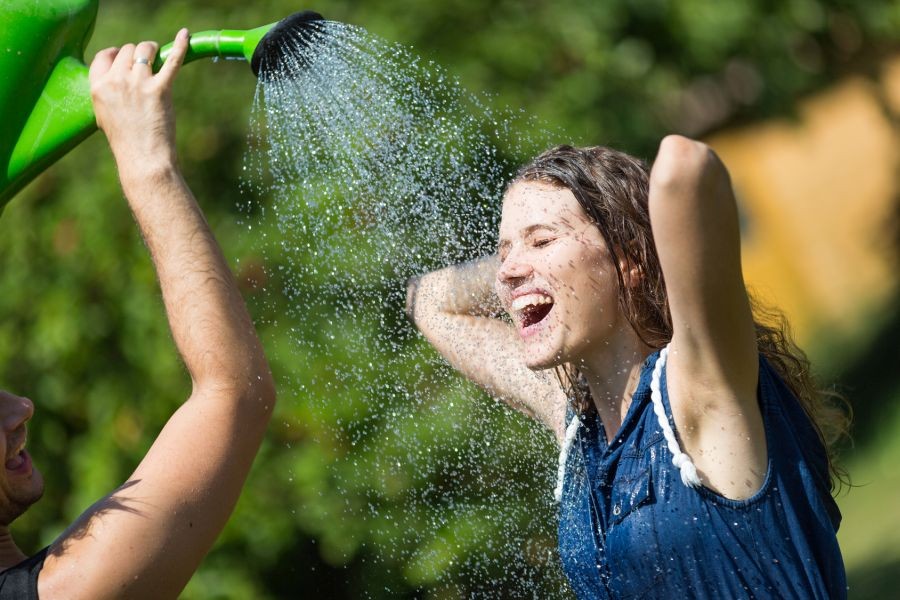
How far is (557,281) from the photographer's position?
213cm

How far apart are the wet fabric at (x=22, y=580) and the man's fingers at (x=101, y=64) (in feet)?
2.60

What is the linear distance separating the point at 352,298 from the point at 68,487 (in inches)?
48.6

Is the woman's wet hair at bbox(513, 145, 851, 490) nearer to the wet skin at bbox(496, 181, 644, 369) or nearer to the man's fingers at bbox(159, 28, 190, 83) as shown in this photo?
the wet skin at bbox(496, 181, 644, 369)

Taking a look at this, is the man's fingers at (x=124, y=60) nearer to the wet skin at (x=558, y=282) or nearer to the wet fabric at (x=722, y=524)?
the wet skin at (x=558, y=282)

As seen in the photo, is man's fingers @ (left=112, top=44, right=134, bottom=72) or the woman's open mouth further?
the woman's open mouth

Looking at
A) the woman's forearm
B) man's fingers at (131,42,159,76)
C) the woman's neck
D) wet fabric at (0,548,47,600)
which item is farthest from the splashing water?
wet fabric at (0,548,47,600)

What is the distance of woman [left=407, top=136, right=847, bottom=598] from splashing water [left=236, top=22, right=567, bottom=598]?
94 centimetres

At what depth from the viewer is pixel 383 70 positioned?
3475 mm

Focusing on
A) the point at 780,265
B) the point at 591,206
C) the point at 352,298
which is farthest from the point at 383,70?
the point at 780,265

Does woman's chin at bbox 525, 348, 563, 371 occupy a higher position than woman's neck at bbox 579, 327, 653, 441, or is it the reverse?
woman's chin at bbox 525, 348, 563, 371

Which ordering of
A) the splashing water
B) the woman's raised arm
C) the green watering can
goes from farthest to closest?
the splashing water
the woman's raised arm
the green watering can

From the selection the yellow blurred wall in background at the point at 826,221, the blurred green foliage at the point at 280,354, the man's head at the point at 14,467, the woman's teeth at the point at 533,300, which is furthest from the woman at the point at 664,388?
the yellow blurred wall in background at the point at 826,221

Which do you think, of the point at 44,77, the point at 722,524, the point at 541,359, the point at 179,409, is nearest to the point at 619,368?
the point at 541,359

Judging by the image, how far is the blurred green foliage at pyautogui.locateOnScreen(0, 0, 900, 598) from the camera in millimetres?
3656
